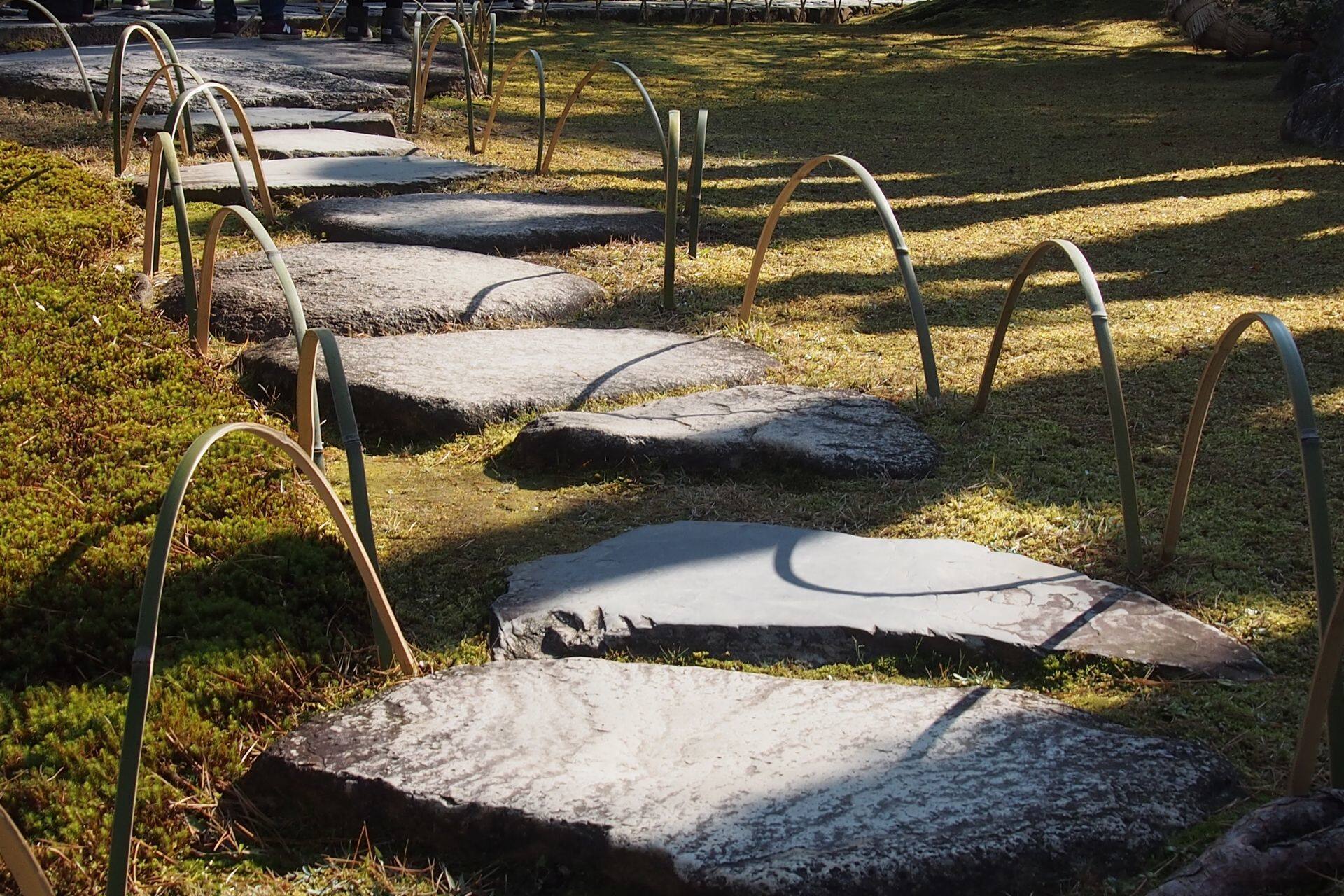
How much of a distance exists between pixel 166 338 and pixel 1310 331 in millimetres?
3538

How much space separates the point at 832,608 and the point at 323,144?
14.8ft

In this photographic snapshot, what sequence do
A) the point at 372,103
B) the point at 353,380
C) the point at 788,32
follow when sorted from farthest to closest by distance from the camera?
the point at 788,32 < the point at 372,103 < the point at 353,380

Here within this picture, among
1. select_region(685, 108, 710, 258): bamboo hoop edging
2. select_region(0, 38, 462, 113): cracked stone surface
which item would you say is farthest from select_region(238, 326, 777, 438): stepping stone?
select_region(0, 38, 462, 113): cracked stone surface

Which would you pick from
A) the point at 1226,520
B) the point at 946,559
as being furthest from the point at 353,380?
the point at 1226,520

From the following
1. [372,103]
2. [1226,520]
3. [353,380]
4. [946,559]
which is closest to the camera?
[946,559]

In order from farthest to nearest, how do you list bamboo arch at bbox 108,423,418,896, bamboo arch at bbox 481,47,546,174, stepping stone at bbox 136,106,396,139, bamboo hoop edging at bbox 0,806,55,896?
stepping stone at bbox 136,106,396,139 < bamboo arch at bbox 481,47,546,174 < bamboo arch at bbox 108,423,418,896 < bamboo hoop edging at bbox 0,806,55,896

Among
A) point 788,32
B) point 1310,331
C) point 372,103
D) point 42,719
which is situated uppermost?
point 788,32

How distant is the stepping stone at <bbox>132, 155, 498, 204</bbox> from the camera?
4.95 meters

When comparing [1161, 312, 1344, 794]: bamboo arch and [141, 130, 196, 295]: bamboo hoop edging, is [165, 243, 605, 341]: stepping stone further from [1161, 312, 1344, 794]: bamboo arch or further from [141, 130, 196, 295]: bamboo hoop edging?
[1161, 312, 1344, 794]: bamboo arch

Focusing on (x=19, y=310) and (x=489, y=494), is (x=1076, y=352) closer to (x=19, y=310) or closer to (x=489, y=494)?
(x=489, y=494)

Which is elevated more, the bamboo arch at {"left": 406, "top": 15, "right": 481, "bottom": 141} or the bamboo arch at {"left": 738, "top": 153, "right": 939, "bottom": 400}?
the bamboo arch at {"left": 406, "top": 15, "right": 481, "bottom": 141}

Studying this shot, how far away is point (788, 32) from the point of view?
12.5 metres

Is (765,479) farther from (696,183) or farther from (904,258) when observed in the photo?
(696,183)

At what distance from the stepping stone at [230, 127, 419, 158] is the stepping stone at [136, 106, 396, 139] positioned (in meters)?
0.07
